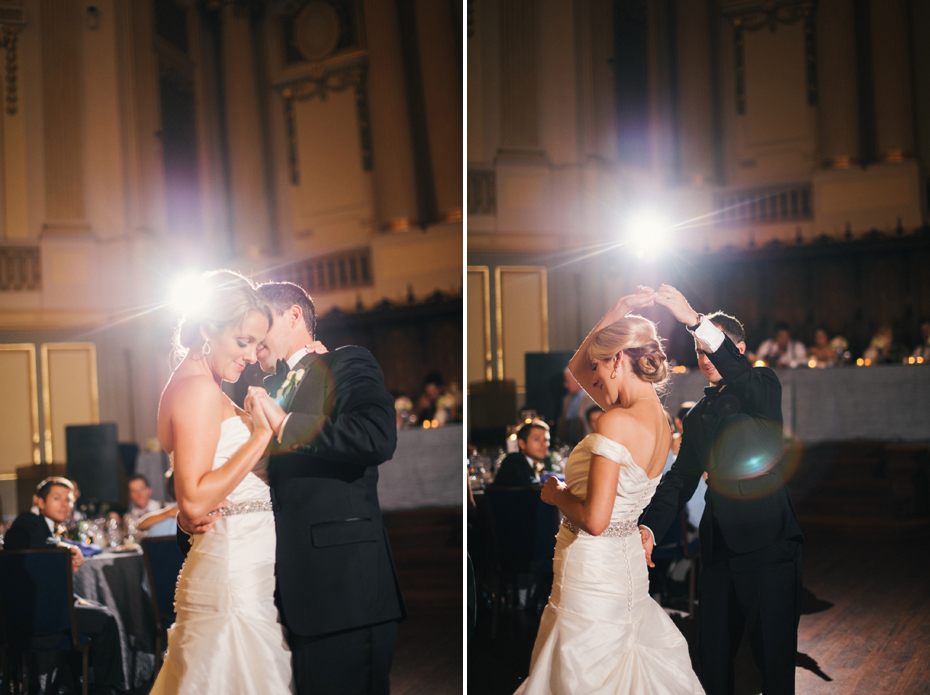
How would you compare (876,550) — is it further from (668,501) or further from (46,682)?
(46,682)

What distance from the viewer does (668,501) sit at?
253cm

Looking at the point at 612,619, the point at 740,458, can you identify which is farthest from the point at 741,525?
the point at 612,619

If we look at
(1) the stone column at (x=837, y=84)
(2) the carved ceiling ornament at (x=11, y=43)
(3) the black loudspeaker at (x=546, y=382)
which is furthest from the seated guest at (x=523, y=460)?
(2) the carved ceiling ornament at (x=11, y=43)

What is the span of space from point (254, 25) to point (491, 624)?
3.19 m

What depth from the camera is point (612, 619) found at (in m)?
2.30

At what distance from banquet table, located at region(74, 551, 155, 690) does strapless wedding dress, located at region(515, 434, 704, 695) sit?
176cm

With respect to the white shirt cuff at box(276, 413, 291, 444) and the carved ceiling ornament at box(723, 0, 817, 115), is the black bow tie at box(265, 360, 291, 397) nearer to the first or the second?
the white shirt cuff at box(276, 413, 291, 444)

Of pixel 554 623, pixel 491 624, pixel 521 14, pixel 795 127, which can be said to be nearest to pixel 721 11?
pixel 795 127

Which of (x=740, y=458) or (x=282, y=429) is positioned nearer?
(x=282, y=429)

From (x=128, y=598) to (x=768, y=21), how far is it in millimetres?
3919

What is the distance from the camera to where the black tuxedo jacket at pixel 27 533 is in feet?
9.68

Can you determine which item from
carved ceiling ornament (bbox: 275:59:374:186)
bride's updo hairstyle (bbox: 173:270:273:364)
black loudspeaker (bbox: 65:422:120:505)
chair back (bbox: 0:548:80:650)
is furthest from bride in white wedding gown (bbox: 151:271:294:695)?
carved ceiling ornament (bbox: 275:59:374:186)

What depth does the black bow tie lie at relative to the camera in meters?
2.36

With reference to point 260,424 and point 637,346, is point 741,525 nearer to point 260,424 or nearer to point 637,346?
point 637,346
